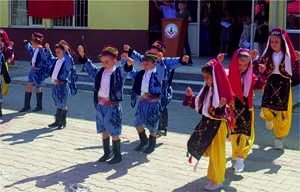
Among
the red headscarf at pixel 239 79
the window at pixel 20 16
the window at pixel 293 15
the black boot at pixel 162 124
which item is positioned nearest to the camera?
the red headscarf at pixel 239 79

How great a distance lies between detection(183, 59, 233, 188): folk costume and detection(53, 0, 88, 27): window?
11523 millimetres

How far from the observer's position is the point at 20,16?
59.7 ft

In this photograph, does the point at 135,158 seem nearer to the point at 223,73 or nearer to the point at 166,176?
the point at 166,176

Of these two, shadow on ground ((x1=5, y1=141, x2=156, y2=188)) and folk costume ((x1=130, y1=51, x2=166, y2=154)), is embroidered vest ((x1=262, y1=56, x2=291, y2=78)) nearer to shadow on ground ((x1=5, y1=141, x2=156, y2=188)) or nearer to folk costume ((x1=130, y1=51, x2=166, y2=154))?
folk costume ((x1=130, y1=51, x2=166, y2=154))

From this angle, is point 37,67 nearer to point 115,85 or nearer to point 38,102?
point 38,102

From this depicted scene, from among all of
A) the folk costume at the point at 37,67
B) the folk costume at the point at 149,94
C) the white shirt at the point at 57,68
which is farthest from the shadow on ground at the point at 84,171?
the folk costume at the point at 37,67

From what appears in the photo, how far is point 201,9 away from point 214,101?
11.2 metres

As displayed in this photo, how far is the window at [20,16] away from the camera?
58.6ft

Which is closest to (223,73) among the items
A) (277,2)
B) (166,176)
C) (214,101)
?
(214,101)

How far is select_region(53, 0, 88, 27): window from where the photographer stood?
16.5 m

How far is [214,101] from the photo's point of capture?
5.39 metres

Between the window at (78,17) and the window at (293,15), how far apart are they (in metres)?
6.95

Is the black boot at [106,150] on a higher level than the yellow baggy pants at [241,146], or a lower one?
lower

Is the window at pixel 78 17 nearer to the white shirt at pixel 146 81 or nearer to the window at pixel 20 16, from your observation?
the window at pixel 20 16
